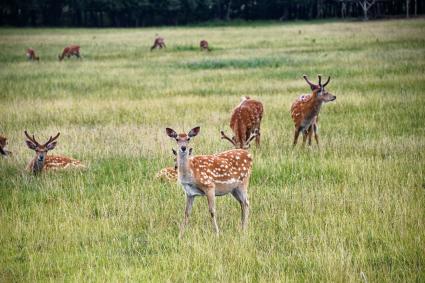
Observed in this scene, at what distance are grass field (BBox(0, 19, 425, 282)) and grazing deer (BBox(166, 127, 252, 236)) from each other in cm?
33

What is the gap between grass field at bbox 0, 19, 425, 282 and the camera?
638cm

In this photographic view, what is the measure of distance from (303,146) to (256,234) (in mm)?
4694

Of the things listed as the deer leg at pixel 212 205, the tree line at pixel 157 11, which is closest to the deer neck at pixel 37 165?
the deer leg at pixel 212 205

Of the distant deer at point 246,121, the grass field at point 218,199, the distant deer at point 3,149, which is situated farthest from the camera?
the distant deer at point 3,149

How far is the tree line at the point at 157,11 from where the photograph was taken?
77.4 metres

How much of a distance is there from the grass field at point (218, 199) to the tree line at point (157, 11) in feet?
194

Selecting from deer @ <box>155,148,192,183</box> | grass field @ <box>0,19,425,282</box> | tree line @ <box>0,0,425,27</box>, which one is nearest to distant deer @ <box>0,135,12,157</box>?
grass field @ <box>0,19,425,282</box>

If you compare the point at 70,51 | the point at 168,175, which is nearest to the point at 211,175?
the point at 168,175

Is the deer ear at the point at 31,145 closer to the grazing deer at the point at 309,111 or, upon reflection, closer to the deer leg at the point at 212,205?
the deer leg at the point at 212,205

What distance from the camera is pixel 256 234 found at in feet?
23.7

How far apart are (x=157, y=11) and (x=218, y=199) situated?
243 feet

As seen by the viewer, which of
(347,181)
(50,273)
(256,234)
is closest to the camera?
(50,273)

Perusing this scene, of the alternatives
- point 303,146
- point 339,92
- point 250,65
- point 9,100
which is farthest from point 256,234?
point 250,65

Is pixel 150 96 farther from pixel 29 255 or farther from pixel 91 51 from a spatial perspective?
pixel 91 51
